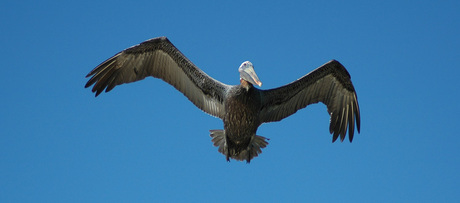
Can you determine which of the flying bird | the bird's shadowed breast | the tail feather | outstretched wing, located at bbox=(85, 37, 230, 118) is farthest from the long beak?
A: the tail feather

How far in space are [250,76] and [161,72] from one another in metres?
1.60

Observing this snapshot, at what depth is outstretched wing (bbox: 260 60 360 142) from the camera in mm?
9516

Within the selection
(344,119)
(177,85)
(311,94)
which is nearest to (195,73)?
(177,85)

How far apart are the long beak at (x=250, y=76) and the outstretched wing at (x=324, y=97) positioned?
39 cm

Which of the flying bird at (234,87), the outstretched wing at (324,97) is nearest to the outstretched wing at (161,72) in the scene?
the flying bird at (234,87)

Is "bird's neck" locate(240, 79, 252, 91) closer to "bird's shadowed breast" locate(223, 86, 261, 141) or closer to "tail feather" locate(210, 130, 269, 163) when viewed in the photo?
"bird's shadowed breast" locate(223, 86, 261, 141)

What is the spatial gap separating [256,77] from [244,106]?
51 centimetres

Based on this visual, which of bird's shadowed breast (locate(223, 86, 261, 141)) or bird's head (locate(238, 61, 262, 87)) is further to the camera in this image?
bird's head (locate(238, 61, 262, 87))

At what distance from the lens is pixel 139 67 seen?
975 cm

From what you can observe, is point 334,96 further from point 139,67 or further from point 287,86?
point 139,67

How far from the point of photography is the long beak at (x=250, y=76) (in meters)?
8.97

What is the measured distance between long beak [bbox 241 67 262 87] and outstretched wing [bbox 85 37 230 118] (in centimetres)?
51

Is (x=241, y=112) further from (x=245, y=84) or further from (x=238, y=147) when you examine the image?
(x=238, y=147)

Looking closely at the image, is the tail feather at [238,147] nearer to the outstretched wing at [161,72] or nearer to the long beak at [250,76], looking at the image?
the outstretched wing at [161,72]
